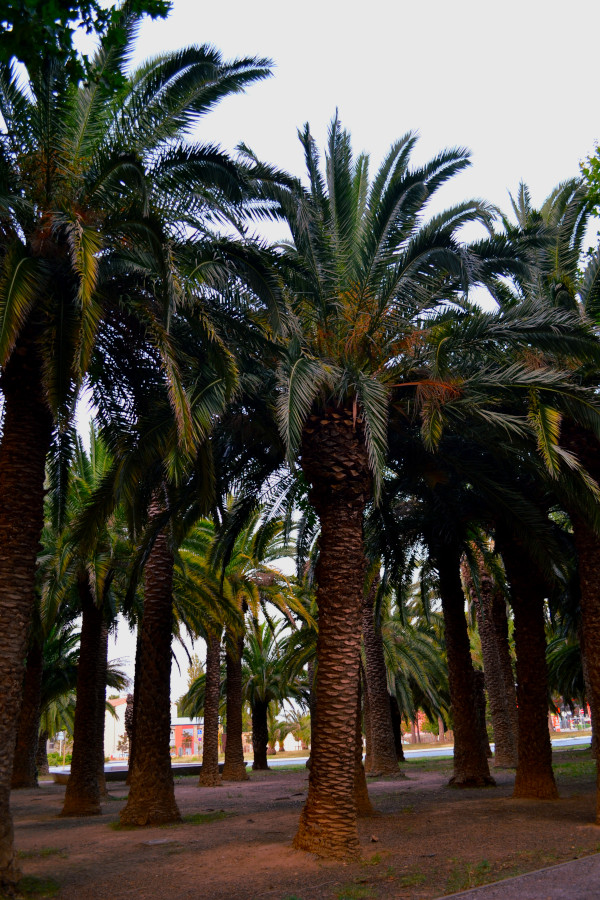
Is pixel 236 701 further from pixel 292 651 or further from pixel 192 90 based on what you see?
pixel 192 90

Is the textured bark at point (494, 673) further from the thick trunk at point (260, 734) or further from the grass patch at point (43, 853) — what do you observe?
the grass patch at point (43, 853)

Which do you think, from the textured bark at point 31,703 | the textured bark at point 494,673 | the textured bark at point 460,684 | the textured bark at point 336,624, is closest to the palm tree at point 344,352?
the textured bark at point 336,624

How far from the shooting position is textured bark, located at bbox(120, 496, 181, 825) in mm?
13312

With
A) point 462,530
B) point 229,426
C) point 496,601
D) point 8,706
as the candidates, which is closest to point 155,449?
point 229,426

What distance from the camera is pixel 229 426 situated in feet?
40.8

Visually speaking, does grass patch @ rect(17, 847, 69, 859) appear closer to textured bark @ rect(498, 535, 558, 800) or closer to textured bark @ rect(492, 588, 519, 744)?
textured bark @ rect(498, 535, 558, 800)

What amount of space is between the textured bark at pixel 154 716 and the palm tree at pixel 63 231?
5665 millimetres

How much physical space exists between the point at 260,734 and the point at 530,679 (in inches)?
936

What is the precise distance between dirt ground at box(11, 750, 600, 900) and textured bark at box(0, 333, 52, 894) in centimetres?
147

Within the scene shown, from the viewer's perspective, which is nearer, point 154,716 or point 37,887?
point 37,887

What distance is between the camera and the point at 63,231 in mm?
8750

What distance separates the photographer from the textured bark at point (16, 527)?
310 inches

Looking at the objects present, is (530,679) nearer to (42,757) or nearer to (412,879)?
(412,879)

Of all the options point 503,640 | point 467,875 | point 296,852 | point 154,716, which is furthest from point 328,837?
point 503,640
